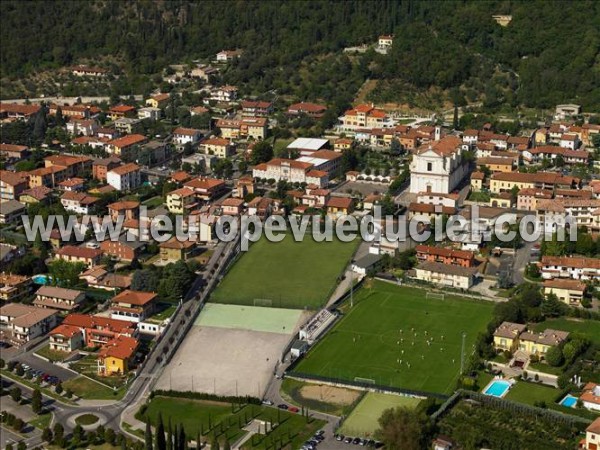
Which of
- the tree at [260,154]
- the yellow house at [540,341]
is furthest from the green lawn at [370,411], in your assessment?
the tree at [260,154]

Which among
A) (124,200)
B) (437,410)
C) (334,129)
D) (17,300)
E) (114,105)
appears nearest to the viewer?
(437,410)

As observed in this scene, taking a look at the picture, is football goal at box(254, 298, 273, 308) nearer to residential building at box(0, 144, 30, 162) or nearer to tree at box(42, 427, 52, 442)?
tree at box(42, 427, 52, 442)

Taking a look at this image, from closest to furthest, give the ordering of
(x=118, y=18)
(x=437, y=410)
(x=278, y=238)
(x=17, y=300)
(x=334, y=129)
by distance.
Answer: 1. (x=437, y=410)
2. (x=17, y=300)
3. (x=278, y=238)
4. (x=334, y=129)
5. (x=118, y=18)

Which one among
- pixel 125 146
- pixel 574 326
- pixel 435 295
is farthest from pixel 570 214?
pixel 125 146

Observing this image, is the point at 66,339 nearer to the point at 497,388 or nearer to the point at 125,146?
the point at 497,388

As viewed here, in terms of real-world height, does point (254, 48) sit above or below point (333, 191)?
above

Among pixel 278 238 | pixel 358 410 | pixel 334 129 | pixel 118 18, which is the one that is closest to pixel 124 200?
pixel 278 238

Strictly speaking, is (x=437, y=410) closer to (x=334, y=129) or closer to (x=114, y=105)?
(x=334, y=129)

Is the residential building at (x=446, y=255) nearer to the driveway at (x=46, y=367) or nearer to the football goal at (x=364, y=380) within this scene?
the football goal at (x=364, y=380)
